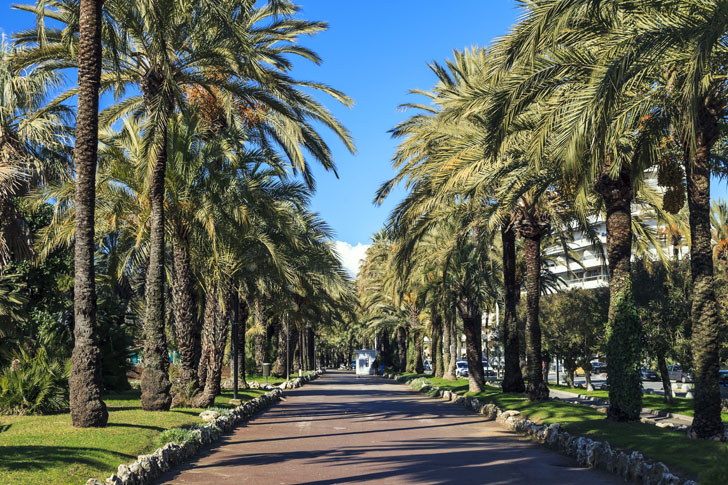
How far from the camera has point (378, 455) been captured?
1289cm

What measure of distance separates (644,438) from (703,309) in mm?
2550

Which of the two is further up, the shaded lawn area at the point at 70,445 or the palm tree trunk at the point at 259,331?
the palm tree trunk at the point at 259,331

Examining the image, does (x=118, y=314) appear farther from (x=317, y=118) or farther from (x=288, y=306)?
(x=288, y=306)

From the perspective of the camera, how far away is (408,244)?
20516 mm

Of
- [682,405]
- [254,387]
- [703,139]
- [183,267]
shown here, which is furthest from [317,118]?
[254,387]

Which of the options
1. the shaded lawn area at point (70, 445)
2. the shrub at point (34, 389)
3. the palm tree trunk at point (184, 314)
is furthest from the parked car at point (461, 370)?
the shrub at point (34, 389)

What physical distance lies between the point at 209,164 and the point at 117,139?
9.72 ft

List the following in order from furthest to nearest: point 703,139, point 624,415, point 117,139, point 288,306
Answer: point 288,306
point 117,139
point 624,415
point 703,139

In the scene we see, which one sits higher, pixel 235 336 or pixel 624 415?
pixel 235 336

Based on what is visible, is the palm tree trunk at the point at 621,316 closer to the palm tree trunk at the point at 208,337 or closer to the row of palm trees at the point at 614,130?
the row of palm trees at the point at 614,130

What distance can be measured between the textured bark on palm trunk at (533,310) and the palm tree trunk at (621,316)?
6100mm

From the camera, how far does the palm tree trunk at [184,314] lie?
2023cm

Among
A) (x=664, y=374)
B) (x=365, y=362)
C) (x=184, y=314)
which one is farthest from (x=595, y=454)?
(x=365, y=362)

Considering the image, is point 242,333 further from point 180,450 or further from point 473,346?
point 180,450
